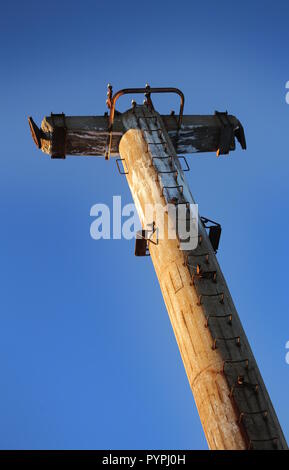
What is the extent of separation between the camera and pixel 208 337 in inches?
485

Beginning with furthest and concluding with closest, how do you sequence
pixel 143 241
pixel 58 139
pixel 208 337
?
pixel 58 139 < pixel 143 241 < pixel 208 337

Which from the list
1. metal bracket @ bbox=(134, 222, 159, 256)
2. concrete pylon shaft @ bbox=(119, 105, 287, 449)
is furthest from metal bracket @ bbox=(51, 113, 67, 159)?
metal bracket @ bbox=(134, 222, 159, 256)

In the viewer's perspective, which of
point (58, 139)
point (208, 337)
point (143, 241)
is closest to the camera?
point (208, 337)

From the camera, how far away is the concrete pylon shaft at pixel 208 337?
11195 mm

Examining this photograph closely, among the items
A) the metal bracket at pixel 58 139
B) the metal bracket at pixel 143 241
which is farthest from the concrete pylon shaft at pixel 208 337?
the metal bracket at pixel 58 139

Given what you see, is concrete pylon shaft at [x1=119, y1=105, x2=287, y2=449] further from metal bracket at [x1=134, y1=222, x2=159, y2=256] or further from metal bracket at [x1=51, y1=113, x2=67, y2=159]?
metal bracket at [x1=51, y1=113, x2=67, y2=159]

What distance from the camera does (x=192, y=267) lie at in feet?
44.5

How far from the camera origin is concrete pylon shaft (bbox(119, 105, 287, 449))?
11.2m

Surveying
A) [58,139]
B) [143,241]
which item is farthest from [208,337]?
[58,139]

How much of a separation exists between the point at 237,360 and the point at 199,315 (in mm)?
1142

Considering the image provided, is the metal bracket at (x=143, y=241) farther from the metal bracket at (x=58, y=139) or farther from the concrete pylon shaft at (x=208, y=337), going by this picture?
the metal bracket at (x=58, y=139)

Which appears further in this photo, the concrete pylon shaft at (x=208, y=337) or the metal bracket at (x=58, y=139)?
the metal bracket at (x=58, y=139)

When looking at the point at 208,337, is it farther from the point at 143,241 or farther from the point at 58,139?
the point at 58,139
